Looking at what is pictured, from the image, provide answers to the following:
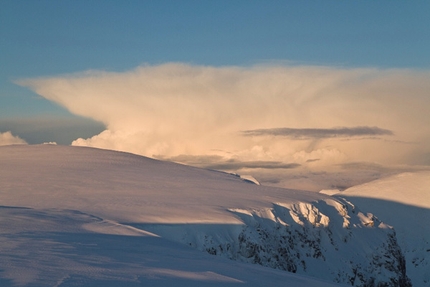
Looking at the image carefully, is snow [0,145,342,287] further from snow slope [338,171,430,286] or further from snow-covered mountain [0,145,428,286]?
snow slope [338,171,430,286]

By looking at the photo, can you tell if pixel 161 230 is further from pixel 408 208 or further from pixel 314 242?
pixel 408 208

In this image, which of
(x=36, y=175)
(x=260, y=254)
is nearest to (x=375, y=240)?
(x=260, y=254)

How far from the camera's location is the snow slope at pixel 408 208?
225ft

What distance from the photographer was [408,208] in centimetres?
8119

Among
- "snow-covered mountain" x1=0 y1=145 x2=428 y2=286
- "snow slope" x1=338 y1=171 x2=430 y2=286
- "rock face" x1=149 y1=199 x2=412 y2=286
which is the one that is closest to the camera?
"snow-covered mountain" x1=0 y1=145 x2=428 y2=286

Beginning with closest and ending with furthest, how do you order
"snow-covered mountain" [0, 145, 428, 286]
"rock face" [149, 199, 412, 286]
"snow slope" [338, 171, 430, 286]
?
"snow-covered mountain" [0, 145, 428, 286] < "rock face" [149, 199, 412, 286] < "snow slope" [338, 171, 430, 286]

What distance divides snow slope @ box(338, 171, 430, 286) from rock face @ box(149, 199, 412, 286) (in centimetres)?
3215

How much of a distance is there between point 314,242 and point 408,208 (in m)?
57.0

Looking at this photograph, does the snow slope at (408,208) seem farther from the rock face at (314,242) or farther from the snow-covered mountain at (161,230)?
the snow-covered mountain at (161,230)

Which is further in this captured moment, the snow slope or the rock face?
the snow slope

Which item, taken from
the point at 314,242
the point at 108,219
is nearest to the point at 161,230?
the point at 108,219

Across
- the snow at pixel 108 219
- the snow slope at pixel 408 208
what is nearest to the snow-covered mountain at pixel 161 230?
the snow at pixel 108 219

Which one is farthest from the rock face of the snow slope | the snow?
the snow slope

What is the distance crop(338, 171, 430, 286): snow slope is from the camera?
225 feet
